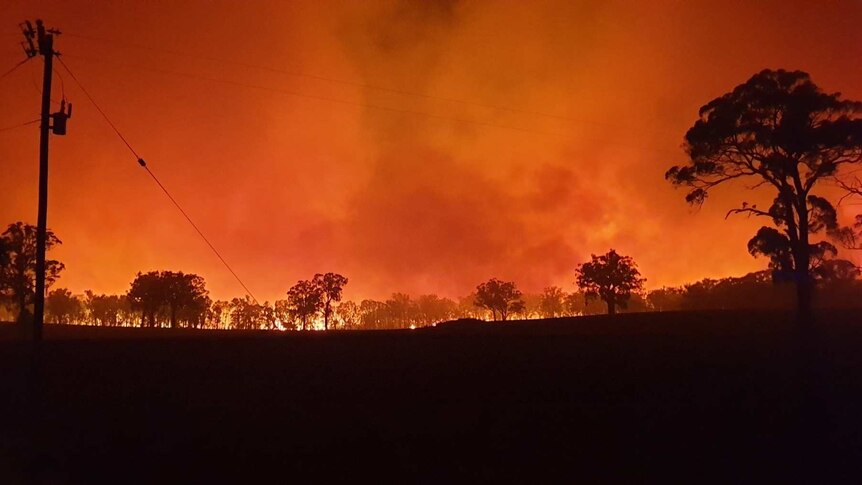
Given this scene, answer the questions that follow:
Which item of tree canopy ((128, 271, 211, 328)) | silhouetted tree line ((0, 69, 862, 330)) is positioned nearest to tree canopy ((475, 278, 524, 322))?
silhouetted tree line ((0, 69, 862, 330))

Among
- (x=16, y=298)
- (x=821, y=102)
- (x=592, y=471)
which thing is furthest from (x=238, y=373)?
(x=16, y=298)

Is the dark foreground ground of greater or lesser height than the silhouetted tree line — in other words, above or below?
below

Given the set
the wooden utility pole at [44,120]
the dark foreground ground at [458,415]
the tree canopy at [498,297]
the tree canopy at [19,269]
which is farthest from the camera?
the tree canopy at [498,297]

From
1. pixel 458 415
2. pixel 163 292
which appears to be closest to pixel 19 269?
pixel 163 292

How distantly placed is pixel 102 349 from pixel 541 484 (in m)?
28.1

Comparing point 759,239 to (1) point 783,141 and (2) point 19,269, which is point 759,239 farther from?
(2) point 19,269

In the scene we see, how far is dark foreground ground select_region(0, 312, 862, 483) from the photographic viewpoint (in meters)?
11.8

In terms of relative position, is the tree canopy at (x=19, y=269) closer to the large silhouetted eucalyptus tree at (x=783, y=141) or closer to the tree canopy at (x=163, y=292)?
the tree canopy at (x=163, y=292)

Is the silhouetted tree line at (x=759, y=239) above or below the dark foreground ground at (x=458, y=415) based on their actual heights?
above

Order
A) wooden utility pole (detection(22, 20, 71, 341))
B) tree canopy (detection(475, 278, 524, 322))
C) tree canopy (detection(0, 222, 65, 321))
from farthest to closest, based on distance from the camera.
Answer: tree canopy (detection(475, 278, 524, 322)) < tree canopy (detection(0, 222, 65, 321)) < wooden utility pole (detection(22, 20, 71, 341))

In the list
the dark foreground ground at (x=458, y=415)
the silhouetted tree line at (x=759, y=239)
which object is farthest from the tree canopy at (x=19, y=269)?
the dark foreground ground at (x=458, y=415)

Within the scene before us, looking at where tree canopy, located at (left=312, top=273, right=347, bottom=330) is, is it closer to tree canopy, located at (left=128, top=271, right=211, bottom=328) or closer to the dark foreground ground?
tree canopy, located at (left=128, top=271, right=211, bottom=328)

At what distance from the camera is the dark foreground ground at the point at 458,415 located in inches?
466

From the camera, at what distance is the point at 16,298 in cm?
6806
